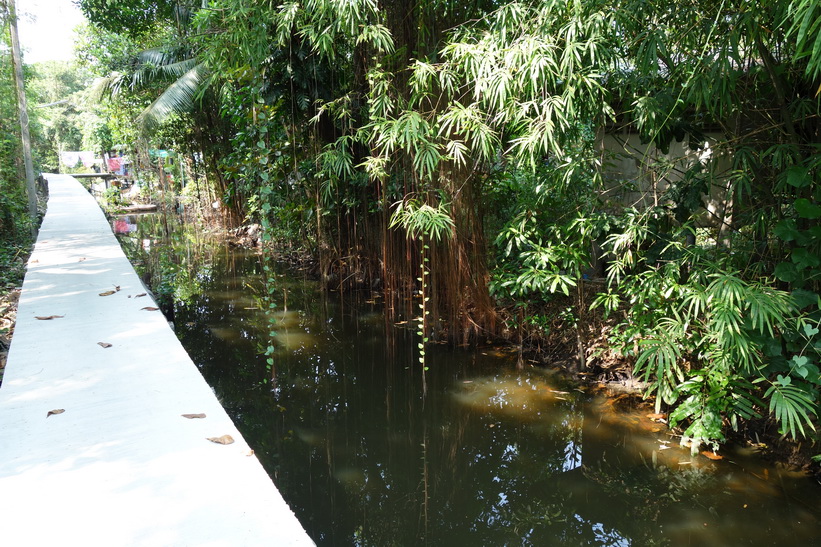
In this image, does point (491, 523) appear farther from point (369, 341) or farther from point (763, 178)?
point (369, 341)

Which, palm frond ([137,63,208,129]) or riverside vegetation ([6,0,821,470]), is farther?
palm frond ([137,63,208,129])

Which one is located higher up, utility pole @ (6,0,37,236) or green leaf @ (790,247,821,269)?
utility pole @ (6,0,37,236)

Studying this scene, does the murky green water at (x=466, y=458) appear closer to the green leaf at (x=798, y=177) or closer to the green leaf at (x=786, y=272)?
the green leaf at (x=786, y=272)

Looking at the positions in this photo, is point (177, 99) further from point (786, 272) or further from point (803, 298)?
point (803, 298)

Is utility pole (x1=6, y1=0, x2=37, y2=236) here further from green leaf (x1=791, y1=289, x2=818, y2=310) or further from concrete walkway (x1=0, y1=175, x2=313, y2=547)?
green leaf (x1=791, y1=289, x2=818, y2=310)

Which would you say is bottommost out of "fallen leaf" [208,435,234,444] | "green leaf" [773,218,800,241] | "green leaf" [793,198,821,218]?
"fallen leaf" [208,435,234,444]

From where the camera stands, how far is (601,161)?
134 inches

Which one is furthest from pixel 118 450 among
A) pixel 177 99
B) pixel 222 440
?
pixel 177 99

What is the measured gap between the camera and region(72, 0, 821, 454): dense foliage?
267 cm

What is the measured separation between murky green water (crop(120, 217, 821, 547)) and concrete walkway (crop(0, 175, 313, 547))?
775mm

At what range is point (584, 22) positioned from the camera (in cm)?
286

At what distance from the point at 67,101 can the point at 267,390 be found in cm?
3071

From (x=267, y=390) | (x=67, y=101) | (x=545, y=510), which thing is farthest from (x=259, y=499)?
(x=67, y=101)

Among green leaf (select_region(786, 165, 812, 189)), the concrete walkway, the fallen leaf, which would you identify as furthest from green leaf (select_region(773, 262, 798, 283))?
the fallen leaf
